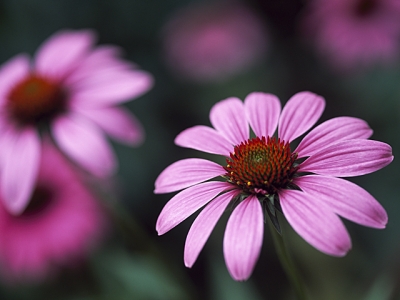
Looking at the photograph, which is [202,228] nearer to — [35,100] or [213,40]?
[35,100]

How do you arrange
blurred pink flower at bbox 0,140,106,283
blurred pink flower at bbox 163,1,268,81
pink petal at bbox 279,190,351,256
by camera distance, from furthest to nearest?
1. blurred pink flower at bbox 163,1,268,81
2. blurred pink flower at bbox 0,140,106,283
3. pink petal at bbox 279,190,351,256

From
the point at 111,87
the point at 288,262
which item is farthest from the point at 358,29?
the point at 288,262

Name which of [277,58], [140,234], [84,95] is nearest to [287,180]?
[140,234]

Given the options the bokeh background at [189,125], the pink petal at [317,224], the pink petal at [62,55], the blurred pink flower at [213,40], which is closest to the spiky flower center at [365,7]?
the bokeh background at [189,125]

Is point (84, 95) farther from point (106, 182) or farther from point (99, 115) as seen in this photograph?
point (106, 182)

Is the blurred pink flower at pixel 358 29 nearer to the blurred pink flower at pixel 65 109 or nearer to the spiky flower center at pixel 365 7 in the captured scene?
the spiky flower center at pixel 365 7

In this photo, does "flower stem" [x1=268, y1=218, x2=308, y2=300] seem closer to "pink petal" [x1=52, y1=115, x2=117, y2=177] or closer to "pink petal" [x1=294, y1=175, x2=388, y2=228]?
"pink petal" [x1=294, y1=175, x2=388, y2=228]

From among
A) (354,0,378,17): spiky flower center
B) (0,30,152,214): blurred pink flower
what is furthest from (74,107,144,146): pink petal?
(354,0,378,17): spiky flower center
